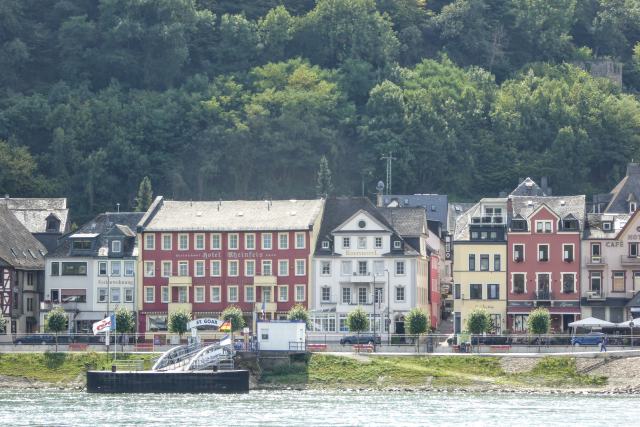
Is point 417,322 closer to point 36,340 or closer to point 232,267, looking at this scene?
point 232,267

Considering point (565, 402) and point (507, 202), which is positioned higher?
point (507, 202)

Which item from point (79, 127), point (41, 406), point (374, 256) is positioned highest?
point (79, 127)

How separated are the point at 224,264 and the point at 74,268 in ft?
32.8

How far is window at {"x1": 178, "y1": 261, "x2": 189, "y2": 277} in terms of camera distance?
153000 mm

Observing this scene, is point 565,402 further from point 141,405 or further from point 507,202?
point 507,202

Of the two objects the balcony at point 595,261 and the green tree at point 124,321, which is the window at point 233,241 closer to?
the green tree at point 124,321

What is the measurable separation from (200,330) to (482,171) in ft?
193

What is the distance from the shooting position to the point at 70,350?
136125 millimetres

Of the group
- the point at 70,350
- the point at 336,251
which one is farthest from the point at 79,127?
the point at 70,350

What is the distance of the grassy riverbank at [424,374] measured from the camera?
128125 millimetres

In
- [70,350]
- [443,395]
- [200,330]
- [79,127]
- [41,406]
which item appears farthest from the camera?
[79,127]

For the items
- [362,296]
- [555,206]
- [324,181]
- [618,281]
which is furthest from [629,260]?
[324,181]

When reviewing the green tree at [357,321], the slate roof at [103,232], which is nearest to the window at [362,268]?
the green tree at [357,321]

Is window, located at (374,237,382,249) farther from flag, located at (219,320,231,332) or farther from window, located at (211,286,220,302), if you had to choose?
flag, located at (219,320,231,332)
